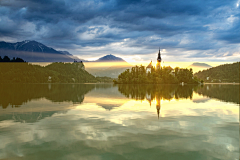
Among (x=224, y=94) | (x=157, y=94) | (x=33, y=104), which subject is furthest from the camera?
(x=224, y=94)

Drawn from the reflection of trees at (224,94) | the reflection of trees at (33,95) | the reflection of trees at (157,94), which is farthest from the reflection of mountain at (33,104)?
the reflection of trees at (224,94)

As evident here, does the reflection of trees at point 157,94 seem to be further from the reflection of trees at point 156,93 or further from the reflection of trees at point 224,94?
the reflection of trees at point 224,94

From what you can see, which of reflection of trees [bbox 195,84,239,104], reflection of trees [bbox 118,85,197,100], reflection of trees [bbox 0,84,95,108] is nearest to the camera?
reflection of trees [bbox 0,84,95,108]

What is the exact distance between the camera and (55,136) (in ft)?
45.8

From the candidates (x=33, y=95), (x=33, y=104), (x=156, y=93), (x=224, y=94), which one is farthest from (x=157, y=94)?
(x=33, y=104)

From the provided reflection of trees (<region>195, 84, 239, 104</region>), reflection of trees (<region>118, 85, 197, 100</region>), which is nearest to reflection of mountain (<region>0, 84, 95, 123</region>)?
reflection of trees (<region>118, 85, 197, 100</region>)

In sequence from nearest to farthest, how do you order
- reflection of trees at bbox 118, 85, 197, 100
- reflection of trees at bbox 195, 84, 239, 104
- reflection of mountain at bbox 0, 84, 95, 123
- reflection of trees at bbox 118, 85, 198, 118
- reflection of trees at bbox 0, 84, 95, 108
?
reflection of mountain at bbox 0, 84, 95, 123, reflection of trees at bbox 0, 84, 95, 108, reflection of trees at bbox 195, 84, 239, 104, reflection of trees at bbox 118, 85, 198, 118, reflection of trees at bbox 118, 85, 197, 100

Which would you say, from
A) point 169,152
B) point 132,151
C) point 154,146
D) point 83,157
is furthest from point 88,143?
point 169,152

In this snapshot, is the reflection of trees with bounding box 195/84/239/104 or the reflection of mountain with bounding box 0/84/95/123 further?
the reflection of trees with bounding box 195/84/239/104

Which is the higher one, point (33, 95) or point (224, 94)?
point (33, 95)

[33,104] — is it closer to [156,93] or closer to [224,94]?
[156,93]

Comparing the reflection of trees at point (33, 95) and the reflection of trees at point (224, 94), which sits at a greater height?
the reflection of trees at point (33, 95)

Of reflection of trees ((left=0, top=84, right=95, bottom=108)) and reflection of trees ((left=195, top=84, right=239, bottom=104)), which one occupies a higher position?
reflection of trees ((left=0, top=84, right=95, bottom=108))

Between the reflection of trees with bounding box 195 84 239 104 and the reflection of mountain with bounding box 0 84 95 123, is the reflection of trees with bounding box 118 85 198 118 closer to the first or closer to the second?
the reflection of trees with bounding box 195 84 239 104
